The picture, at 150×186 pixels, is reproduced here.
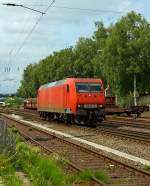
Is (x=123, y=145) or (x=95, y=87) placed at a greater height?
(x=95, y=87)

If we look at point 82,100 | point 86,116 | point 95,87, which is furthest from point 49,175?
point 95,87

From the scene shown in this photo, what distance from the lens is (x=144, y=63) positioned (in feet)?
A: 218

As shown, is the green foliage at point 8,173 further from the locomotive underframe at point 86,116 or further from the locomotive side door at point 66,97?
the locomotive side door at point 66,97

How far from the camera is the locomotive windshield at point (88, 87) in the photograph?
112 feet

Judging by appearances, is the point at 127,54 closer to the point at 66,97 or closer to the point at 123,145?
the point at 66,97

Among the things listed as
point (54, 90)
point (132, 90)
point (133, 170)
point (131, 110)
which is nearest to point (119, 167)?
point (133, 170)

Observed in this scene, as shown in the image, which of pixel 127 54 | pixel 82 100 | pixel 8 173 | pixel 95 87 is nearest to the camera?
pixel 8 173

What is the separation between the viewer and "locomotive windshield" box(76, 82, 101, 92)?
34.1 meters

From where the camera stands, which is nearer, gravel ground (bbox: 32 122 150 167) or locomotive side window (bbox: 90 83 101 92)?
gravel ground (bbox: 32 122 150 167)

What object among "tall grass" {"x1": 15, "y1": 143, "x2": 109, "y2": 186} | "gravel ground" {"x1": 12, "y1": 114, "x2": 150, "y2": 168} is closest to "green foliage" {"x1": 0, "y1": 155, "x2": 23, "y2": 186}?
"tall grass" {"x1": 15, "y1": 143, "x2": 109, "y2": 186}

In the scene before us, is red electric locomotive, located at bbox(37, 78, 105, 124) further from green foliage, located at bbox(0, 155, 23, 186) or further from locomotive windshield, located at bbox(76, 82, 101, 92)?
green foliage, located at bbox(0, 155, 23, 186)

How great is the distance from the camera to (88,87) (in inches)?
1358

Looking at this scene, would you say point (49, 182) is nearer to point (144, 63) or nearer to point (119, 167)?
point (119, 167)

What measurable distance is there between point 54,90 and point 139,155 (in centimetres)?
2268
